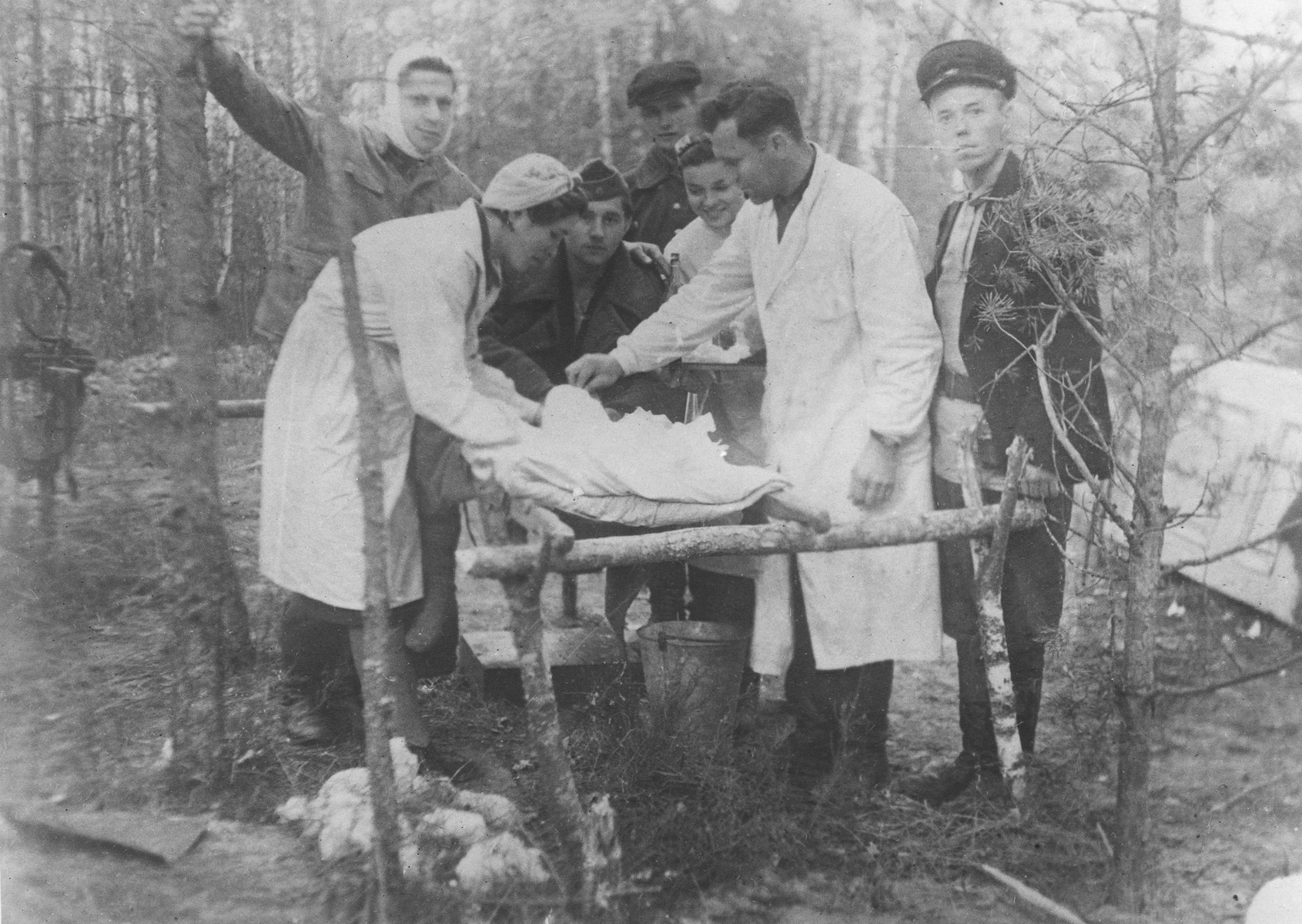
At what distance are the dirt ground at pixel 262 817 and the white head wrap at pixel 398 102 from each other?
1.03m

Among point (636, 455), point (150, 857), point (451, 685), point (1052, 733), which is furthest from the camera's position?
point (451, 685)

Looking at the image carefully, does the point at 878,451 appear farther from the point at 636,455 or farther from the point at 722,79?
the point at 722,79

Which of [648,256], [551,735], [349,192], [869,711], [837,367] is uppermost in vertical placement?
[349,192]

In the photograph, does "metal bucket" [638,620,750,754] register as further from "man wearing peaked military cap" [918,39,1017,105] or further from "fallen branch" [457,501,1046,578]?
"man wearing peaked military cap" [918,39,1017,105]

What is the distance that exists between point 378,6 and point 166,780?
2485 millimetres

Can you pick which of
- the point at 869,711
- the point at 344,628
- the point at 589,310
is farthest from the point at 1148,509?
the point at 344,628

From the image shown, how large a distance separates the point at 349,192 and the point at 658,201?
1.22 meters

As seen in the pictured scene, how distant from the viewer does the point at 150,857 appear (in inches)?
143

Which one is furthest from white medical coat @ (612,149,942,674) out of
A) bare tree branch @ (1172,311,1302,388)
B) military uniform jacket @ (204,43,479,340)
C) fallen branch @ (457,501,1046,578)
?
military uniform jacket @ (204,43,479,340)

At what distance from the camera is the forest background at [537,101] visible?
12.3ft

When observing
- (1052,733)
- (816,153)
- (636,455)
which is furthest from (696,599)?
(816,153)

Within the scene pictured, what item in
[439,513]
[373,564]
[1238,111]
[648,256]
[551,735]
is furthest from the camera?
[648,256]

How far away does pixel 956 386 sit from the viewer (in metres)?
4.16

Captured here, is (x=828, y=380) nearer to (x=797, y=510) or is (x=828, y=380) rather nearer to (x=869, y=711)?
(x=797, y=510)
